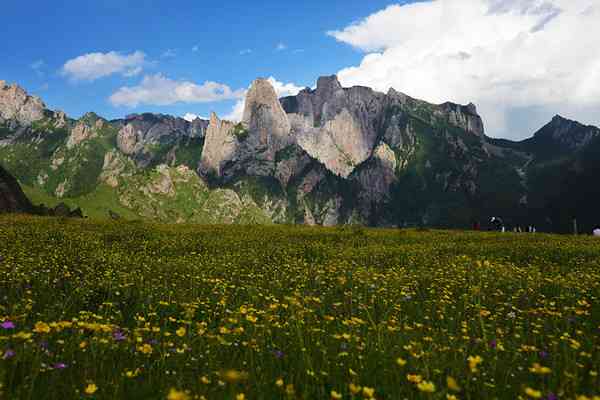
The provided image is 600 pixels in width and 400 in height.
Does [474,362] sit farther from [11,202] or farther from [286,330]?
[11,202]

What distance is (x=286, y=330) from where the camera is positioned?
268 inches

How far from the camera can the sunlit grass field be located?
14.3 ft

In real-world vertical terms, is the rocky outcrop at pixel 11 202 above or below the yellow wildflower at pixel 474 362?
above

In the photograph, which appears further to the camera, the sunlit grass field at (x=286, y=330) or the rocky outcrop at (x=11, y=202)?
the rocky outcrop at (x=11, y=202)

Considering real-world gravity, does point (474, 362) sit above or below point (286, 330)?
above

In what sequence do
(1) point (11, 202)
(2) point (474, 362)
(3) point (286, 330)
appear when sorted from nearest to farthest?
(2) point (474, 362) → (3) point (286, 330) → (1) point (11, 202)

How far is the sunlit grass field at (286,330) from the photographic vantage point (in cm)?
435

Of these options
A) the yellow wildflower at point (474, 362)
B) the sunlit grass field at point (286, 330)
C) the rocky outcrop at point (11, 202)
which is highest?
the rocky outcrop at point (11, 202)

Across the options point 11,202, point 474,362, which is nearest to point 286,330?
point 474,362

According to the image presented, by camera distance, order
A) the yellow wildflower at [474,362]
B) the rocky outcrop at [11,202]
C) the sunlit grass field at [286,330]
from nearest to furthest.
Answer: the yellow wildflower at [474,362]
the sunlit grass field at [286,330]
the rocky outcrop at [11,202]

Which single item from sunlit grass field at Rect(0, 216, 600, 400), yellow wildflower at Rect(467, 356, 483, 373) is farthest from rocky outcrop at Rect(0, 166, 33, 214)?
yellow wildflower at Rect(467, 356, 483, 373)

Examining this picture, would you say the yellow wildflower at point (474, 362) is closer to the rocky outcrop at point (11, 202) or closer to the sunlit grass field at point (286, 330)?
the sunlit grass field at point (286, 330)

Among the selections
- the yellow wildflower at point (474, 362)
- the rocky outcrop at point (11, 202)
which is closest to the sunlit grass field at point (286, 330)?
the yellow wildflower at point (474, 362)

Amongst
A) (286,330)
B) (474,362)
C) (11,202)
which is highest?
(11,202)
